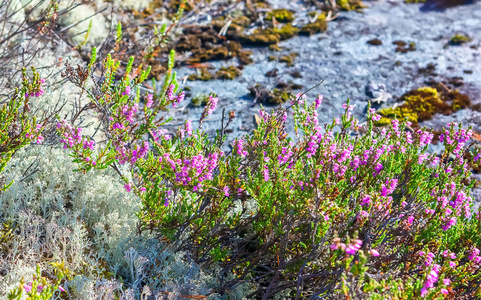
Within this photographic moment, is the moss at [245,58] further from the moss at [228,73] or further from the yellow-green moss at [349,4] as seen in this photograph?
the yellow-green moss at [349,4]

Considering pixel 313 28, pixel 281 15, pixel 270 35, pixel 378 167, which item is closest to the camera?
pixel 378 167

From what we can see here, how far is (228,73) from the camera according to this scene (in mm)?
5789

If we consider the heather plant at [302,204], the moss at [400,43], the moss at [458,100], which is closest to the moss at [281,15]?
the moss at [400,43]

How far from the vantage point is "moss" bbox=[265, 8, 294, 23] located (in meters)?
7.35

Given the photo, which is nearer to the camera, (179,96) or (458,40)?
(179,96)

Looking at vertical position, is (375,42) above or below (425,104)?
above

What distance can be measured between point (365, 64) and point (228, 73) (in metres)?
1.99

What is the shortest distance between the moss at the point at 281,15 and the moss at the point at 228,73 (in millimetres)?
1874

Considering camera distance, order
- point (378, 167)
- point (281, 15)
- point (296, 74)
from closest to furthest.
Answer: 1. point (378, 167)
2. point (296, 74)
3. point (281, 15)

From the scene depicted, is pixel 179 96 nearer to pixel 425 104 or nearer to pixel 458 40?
pixel 425 104

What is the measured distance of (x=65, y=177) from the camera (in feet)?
11.3

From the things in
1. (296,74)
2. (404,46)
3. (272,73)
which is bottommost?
(404,46)

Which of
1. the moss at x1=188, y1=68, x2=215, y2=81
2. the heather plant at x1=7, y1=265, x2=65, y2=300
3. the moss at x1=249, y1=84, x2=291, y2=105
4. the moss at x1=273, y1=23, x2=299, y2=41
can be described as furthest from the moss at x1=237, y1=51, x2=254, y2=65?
the heather plant at x1=7, y1=265, x2=65, y2=300

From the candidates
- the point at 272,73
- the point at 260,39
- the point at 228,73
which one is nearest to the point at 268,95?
the point at 272,73
